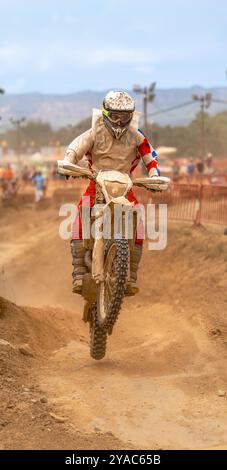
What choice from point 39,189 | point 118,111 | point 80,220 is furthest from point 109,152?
point 39,189

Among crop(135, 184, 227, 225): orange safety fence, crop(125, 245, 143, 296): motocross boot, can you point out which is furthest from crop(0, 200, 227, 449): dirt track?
crop(135, 184, 227, 225): orange safety fence

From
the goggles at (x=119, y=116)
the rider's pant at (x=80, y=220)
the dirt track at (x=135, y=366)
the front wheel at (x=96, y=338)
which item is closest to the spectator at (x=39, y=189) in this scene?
the dirt track at (x=135, y=366)

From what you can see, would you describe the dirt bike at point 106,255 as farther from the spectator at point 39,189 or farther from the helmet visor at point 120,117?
the spectator at point 39,189

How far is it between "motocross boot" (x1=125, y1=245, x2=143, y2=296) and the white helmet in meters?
1.27

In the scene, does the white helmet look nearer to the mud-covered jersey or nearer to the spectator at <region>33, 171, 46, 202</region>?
the mud-covered jersey

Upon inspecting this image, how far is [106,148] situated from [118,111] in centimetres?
52

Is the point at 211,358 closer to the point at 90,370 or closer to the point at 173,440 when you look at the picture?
the point at 90,370

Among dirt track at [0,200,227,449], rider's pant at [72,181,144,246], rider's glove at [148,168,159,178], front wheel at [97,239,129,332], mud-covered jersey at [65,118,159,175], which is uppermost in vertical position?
mud-covered jersey at [65,118,159,175]

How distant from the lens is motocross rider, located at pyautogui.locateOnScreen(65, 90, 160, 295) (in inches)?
276

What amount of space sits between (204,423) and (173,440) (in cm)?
45

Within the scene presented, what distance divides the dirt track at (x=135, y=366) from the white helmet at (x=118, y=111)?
2.66m

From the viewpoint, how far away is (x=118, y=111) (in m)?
6.82

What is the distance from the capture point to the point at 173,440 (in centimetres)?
512

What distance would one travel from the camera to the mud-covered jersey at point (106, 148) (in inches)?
283
